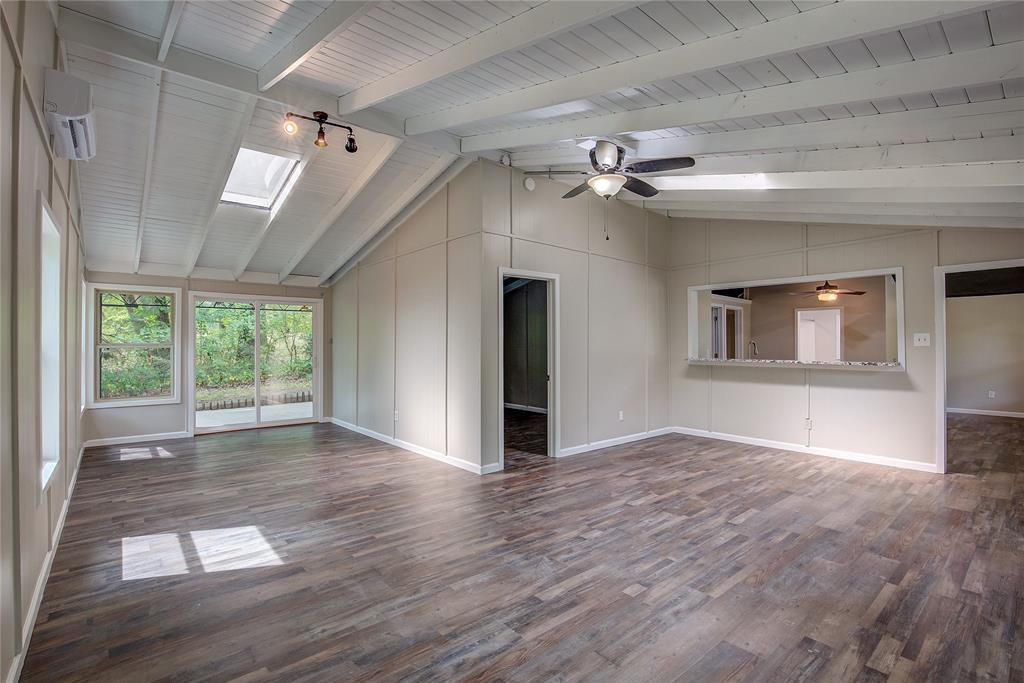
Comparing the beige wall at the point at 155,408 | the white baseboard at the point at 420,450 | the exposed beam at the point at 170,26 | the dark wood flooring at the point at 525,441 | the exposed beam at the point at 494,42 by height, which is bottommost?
the dark wood flooring at the point at 525,441

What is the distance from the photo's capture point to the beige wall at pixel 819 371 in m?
5.07

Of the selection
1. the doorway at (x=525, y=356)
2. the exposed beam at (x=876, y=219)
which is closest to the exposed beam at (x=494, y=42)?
the exposed beam at (x=876, y=219)

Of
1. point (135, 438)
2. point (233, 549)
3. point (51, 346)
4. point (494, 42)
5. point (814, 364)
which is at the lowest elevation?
point (233, 549)

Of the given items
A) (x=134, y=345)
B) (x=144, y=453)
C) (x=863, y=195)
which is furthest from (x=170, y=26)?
(x=863, y=195)

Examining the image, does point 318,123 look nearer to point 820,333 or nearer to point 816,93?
point 816,93

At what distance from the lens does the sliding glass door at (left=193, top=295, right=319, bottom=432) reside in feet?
23.8

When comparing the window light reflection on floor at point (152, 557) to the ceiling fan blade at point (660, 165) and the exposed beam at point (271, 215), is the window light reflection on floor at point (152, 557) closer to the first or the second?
the exposed beam at point (271, 215)

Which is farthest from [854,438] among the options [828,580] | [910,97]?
[910,97]

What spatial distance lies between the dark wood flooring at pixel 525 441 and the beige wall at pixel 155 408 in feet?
14.7

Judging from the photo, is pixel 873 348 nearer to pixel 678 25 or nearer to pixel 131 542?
pixel 678 25

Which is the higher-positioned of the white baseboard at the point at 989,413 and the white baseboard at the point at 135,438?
the white baseboard at the point at 135,438

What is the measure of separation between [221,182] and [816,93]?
16.6 feet

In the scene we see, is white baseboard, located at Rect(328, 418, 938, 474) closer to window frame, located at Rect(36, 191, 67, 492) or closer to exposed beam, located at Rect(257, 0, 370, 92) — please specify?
window frame, located at Rect(36, 191, 67, 492)

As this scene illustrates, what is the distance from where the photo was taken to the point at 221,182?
479cm
